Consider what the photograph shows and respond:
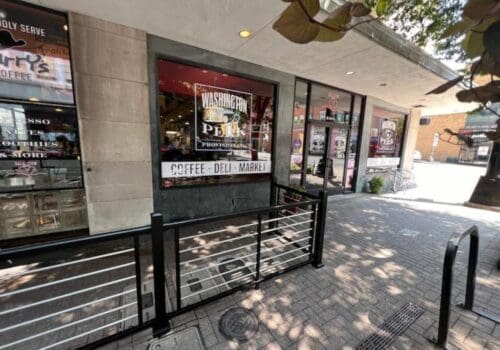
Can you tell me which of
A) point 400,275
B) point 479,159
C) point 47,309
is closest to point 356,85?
point 400,275

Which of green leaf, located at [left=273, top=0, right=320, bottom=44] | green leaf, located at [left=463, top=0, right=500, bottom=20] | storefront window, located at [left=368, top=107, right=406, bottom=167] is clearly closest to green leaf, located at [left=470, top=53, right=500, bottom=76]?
green leaf, located at [left=463, top=0, right=500, bottom=20]

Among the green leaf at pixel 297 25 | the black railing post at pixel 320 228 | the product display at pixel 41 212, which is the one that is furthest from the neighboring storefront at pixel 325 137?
the green leaf at pixel 297 25

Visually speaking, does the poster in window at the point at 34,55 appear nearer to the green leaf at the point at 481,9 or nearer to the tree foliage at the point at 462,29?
the tree foliage at the point at 462,29

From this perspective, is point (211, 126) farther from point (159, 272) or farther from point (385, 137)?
point (385, 137)

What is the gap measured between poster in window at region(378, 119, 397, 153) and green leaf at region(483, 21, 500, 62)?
7.97m

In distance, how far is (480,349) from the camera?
70.4 inches

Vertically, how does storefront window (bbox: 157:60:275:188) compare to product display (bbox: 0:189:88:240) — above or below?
above

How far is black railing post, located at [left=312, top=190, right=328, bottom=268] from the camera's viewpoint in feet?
8.79

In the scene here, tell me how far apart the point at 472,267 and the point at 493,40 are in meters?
2.57

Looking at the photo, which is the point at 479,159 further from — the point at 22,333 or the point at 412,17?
the point at 22,333

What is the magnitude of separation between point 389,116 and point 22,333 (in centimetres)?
951

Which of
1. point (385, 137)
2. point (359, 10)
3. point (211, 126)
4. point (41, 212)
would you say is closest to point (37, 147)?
point (41, 212)

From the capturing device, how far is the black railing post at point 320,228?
2678mm

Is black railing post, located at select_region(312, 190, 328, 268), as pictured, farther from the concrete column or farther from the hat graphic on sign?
the hat graphic on sign
